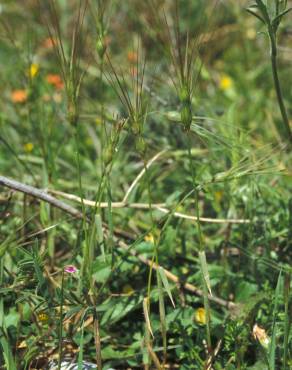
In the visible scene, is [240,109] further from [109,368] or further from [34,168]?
[109,368]

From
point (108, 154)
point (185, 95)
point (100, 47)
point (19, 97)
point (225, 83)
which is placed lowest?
point (108, 154)

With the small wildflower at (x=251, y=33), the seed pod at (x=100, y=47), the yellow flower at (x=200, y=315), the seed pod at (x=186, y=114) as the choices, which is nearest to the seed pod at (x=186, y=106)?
the seed pod at (x=186, y=114)

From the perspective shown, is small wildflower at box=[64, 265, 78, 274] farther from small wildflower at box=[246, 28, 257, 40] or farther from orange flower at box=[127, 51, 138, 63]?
small wildflower at box=[246, 28, 257, 40]

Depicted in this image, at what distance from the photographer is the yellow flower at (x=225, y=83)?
2998mm

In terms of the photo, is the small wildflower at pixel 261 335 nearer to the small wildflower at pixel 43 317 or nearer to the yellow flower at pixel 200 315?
the yellow flower at pixel 200 315

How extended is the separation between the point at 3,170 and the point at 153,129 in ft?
1.73

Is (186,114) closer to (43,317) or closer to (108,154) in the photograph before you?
(108,154)

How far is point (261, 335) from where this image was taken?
1.50 meters

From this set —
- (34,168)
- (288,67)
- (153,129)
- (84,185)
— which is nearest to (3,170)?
(34,168)

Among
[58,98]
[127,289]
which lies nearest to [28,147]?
[58,98]

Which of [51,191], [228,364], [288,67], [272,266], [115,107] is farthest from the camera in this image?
[288,67]

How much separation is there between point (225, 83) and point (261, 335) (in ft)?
5.65

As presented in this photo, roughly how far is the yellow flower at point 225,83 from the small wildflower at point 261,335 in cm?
166

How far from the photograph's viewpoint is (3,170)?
7.41 ft
